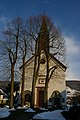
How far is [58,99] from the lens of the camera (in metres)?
48.4

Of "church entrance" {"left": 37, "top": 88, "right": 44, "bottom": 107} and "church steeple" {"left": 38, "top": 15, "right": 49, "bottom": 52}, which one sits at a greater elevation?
"church steeple" {"left": 38, "top": 15, "right": 49, "bottom": 52}

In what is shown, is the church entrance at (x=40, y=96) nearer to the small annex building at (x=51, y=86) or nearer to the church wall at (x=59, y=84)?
the small annex building at (x=51, y=86)

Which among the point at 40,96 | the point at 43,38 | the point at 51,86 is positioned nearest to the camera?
the point at 43,38

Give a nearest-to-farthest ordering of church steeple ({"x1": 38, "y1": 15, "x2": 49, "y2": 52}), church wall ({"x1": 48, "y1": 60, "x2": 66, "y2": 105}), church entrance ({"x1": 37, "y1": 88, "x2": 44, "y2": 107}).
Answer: church steeple ({"x1": 38, "y1": 15, "x2": 49, "y2": 52}) < church entrance ({"x1": 37, "y1": 88, "x2": 44, "y2": 107}) < church wall ({"x1": 48, "y1": 60, "x2": 66, "y2": 105})

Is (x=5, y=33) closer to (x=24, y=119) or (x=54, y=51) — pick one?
(x=54, y=51)

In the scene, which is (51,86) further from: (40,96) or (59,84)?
(40,96)

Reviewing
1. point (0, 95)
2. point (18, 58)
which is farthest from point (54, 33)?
point (0, 95)

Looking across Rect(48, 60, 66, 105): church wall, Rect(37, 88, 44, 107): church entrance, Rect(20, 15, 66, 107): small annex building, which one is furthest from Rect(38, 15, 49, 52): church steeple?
Rect(37, 88, 44, 107): church entrance

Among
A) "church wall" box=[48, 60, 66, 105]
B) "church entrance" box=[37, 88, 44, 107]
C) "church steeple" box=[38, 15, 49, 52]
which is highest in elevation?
"church steeple" box=[38, 15, 49, 52]

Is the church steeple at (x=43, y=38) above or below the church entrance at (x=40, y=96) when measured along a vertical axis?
→ above

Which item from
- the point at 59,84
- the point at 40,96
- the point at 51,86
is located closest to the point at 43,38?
the point at 51,86

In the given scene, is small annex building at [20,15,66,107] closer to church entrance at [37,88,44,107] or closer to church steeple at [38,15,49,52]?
church entrance at [37,88,44,107]

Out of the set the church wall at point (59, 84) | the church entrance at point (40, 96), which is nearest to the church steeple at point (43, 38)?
the church wall at point (59, 84)

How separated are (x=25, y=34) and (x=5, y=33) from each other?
3098mm
